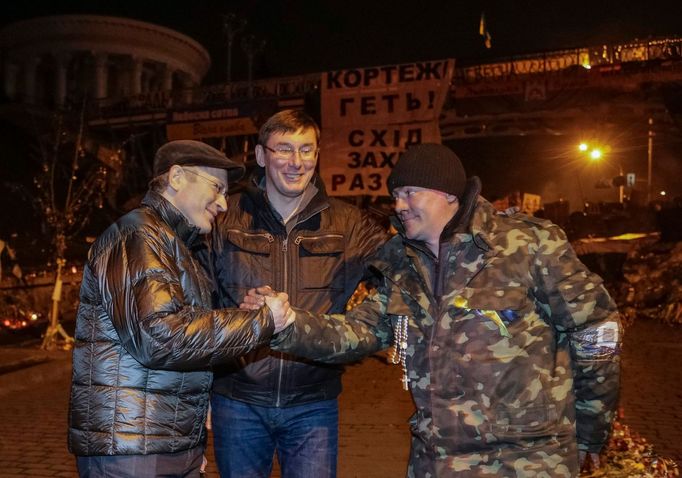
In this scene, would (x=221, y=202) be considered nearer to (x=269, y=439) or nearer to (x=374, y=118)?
(x=269, y=439)

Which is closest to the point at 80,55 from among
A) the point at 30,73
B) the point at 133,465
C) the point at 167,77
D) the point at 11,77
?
the point at 30,73

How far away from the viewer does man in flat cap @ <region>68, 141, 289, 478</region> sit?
2.33 m

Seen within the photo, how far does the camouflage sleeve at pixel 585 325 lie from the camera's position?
251cm

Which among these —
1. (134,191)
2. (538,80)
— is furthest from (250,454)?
(134,191)

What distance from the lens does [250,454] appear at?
325 cm

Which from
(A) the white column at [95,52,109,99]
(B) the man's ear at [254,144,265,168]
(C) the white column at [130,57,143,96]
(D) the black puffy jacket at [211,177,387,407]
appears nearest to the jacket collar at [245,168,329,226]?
(D) the black puffy jacket at [211,177,387,407]

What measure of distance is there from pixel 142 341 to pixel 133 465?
537 millimetres

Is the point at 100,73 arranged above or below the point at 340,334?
above

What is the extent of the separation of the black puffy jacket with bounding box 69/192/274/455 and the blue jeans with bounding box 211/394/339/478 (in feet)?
2.20

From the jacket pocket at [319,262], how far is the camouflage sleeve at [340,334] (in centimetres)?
35

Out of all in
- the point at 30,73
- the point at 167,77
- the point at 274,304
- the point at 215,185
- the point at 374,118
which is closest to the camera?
the point at 274,304

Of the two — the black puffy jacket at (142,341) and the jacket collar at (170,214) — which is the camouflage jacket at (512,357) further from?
the jacket collar at (170,214)

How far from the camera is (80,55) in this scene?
51719 millimetres

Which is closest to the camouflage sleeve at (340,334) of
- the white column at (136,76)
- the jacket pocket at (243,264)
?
the jacket pocket at (243,264)
